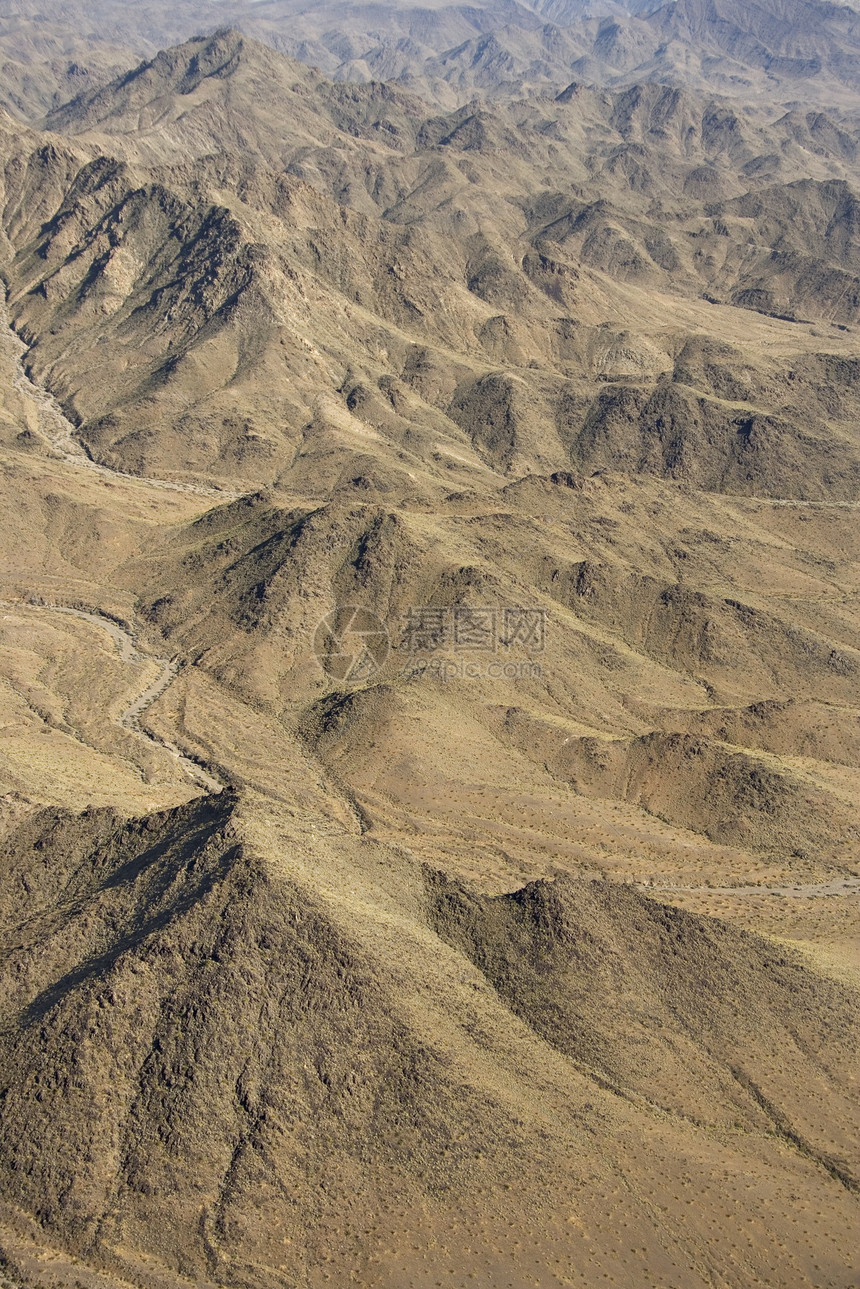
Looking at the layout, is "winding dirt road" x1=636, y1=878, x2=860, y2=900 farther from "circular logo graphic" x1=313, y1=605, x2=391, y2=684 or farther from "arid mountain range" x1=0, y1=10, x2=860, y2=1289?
"circular logo graphic" x1=313, y1=605, x2=391, y2=684

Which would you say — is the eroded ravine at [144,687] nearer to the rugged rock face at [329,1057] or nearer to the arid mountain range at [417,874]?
the arid mountain range at [417,874]

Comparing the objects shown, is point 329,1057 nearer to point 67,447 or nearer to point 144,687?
point 144,687

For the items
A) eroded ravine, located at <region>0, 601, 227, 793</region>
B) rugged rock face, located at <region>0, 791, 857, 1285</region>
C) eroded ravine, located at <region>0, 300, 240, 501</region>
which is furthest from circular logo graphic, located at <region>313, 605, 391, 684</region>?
eroded ravine, located at <region>0, 300, 240, 501</region>

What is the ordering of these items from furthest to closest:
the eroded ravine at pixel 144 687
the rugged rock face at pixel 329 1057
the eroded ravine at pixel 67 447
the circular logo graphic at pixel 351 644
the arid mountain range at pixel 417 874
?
the eroded ravine at pixel 67 447, the circular logo graphic at pixel 351 644, the eroded ravine at pixel 144 687, the arid mountain range at pixel 417 874, the rugged rock face at pixel 329 1057

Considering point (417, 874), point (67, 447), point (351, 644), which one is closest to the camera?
point (417, 874)

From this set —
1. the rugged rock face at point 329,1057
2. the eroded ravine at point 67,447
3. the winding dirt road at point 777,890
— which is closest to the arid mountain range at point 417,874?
the rugged rock face at point 329,1057

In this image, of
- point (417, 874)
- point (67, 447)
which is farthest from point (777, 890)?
point (67, 447)

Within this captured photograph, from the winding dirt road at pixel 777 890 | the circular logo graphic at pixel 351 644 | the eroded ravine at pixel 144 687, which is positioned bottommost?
the winding dirt road at pixel 777 890

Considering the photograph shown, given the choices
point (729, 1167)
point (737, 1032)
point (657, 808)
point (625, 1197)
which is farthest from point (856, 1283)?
point (657, 808)
